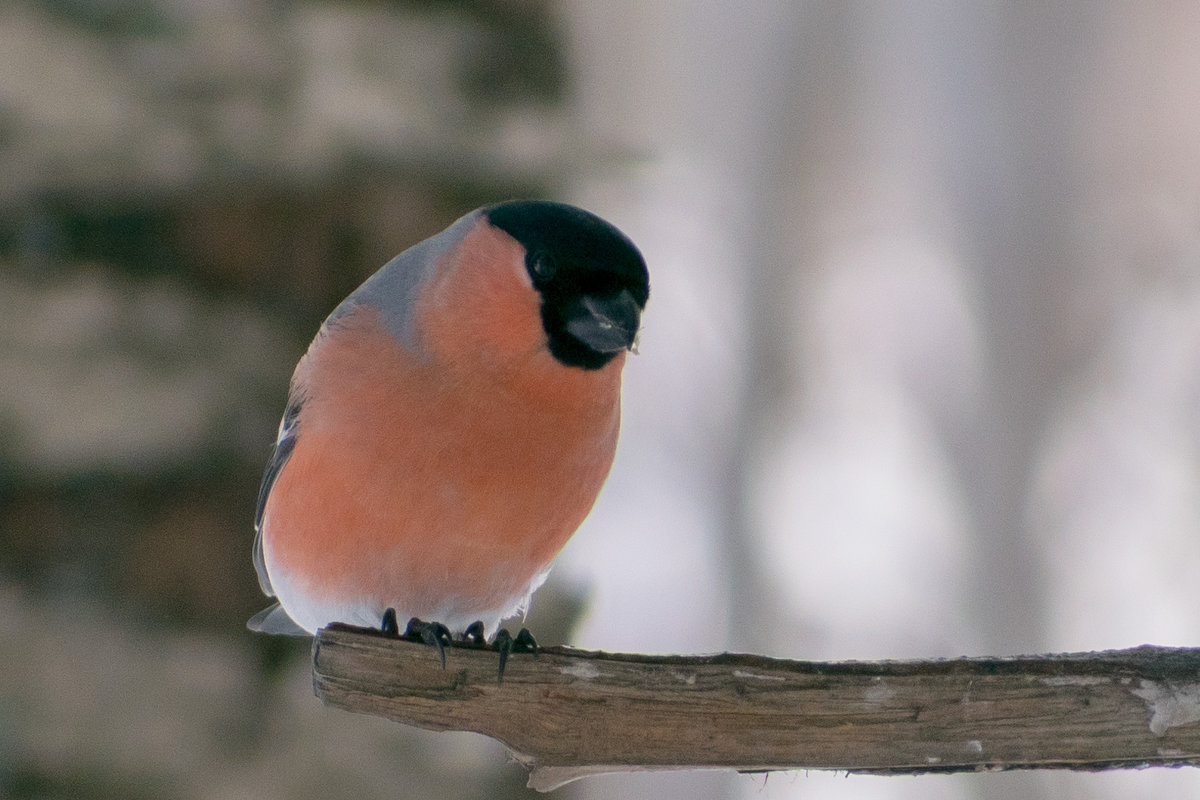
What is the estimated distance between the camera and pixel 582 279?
169cm

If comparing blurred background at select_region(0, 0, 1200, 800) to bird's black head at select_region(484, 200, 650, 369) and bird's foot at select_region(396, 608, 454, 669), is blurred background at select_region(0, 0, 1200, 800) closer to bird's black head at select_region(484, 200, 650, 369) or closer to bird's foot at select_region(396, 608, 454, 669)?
bird's foot at select_region(396, 608, 454, 669)

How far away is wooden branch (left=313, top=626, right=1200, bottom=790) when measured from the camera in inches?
59.2

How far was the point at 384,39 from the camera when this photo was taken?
2264 millimetres

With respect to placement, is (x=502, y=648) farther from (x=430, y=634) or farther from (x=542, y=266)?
(x=542, y=266)

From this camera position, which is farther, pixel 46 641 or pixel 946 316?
pixel 946 316

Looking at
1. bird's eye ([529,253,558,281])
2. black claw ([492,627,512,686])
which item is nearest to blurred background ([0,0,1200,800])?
black claw ([492,627,512,686])

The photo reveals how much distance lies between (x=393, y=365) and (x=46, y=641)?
2.62 feet

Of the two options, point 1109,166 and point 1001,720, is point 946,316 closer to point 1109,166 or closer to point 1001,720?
point 1109,166

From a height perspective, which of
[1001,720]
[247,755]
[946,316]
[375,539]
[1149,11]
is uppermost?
[1149,11]

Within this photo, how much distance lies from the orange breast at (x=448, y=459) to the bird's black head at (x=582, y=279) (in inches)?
1.4

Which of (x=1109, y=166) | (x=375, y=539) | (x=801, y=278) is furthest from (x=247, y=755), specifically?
(x=1109, y=166)

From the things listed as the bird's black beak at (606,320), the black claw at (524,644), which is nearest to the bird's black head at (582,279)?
the bird's black beak at (606,320)

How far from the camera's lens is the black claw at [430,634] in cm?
165

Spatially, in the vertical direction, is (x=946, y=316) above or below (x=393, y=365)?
above
